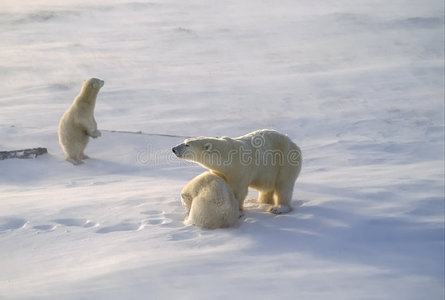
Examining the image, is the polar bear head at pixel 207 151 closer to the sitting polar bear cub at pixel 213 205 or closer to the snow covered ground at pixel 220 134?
the sitting polar bear cub at pixel 213 205

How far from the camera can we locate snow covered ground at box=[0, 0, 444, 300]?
3.80m

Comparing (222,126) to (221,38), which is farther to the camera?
(221,38)

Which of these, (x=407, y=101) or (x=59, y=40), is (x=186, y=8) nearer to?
(x=59, y=40)

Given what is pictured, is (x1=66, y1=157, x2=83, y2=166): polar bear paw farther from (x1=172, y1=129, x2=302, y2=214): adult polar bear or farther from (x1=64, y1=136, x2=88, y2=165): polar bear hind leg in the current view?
(x1=172, y1=129, x2=302, y2=214): adult polar bear

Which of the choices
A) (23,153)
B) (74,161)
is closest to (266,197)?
(74,161)

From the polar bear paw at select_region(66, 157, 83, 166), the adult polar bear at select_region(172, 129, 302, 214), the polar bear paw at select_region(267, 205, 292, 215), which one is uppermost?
the adult polar bear at select_region(172, 129, 302, 214)

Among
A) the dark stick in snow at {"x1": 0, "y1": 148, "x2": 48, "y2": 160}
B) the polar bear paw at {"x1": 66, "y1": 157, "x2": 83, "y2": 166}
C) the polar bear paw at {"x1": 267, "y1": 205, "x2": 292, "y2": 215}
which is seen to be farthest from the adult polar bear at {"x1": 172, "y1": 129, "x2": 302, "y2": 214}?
the dark stick in snow at {"x1": 0, "y1": 148, "x2": 48, "y2": 160}

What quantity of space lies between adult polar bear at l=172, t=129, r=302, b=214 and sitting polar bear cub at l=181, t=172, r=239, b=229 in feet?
0.49

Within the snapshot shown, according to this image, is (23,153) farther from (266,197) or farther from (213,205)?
(213,205)

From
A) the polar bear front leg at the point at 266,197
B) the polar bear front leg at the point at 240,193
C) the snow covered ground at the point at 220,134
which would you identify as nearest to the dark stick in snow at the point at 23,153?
the snow covered ground at the point at 220,134

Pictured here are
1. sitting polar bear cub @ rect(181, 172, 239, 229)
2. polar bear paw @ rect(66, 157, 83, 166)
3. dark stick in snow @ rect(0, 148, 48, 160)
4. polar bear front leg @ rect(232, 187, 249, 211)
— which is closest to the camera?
sitting polar bear cub @ rect(181, 172, 239, 229)

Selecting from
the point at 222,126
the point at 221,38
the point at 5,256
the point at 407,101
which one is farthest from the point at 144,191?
the point at 221,38

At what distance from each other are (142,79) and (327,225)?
973cm

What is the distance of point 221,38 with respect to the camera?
1784 centimetres
